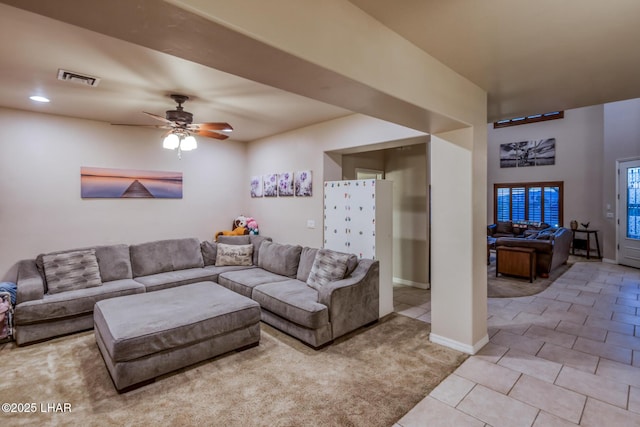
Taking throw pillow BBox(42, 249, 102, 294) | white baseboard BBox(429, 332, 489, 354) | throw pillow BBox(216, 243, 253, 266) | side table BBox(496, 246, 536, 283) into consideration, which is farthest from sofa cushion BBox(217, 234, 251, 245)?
side table BBox(496, 246, 536, 283)

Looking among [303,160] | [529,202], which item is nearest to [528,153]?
[529,202]

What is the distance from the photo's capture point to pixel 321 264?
12.8ft

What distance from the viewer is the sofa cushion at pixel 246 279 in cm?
416

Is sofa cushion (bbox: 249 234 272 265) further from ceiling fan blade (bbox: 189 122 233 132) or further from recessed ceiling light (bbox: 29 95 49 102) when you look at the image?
recessed ceiling light (bbox: 29 95 49 102)

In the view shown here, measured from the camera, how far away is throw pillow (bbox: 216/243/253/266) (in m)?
5.21

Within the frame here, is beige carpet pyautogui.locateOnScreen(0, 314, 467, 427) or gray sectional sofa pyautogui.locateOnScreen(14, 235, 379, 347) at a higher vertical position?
gray sectional sofa pyautogui.locateOnScreen(14, 235, 379, 347)

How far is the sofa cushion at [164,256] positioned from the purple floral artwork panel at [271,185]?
4.94 ft

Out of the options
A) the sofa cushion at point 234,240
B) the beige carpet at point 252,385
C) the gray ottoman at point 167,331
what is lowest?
the beige carpet at point 252,385

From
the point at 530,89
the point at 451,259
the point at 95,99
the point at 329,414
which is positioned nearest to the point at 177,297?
the point at 329,414

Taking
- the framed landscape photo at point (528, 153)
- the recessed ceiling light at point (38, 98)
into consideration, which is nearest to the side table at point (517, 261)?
the framed landscape photo at point (528, 153)

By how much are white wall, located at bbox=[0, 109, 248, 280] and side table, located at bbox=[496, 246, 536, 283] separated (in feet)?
18.5

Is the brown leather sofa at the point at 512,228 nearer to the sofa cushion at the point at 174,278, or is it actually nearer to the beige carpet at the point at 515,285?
the beige carpet at the point at 515,285

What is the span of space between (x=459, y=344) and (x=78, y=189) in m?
5.36

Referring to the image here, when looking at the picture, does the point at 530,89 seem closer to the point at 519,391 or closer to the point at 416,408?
the point at 519,391
